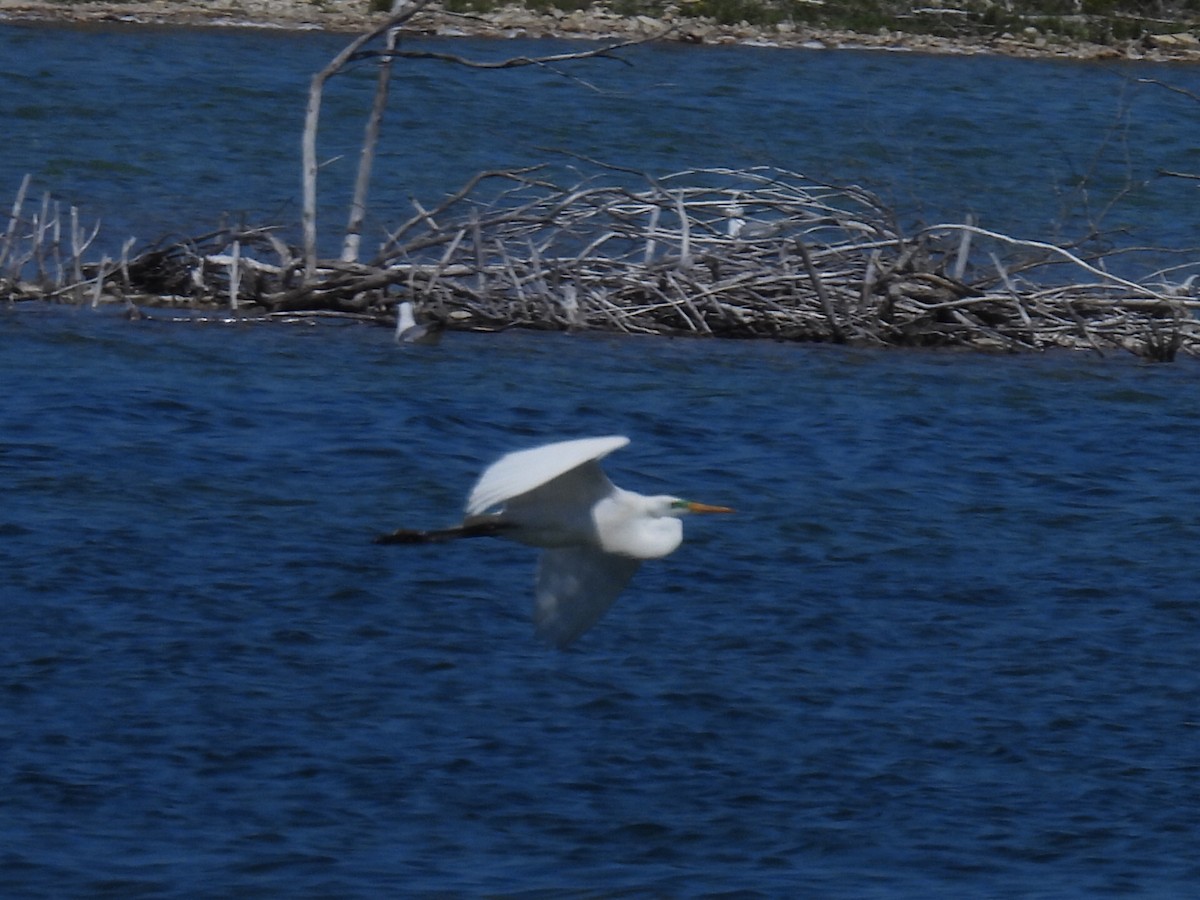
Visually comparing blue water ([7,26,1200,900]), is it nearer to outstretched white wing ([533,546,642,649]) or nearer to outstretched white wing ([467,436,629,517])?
outstretched white wing ([533,546,642,649])

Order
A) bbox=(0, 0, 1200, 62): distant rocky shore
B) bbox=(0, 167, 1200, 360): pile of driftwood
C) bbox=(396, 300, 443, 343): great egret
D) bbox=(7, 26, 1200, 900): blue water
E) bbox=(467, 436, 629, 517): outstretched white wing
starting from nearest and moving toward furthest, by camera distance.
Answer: bbox=(467, 436, 629, 517): outstretched white wing → bbox=(7, 26, 1200, 900): blue water → bbox=(396, 300, 443, 343): great egret → bbox=(0, 167, 1200, 360): pile of driftwood → bbox=(0, 0, 1200, 62): distant rocky shore

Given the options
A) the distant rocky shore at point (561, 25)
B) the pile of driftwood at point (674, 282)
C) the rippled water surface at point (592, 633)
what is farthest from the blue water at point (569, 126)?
the rippled water surface at point (592, 633)

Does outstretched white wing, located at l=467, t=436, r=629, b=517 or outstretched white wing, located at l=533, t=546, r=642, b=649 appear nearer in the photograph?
outstretched white wing, located at l=467, t=436, r=629, b=517

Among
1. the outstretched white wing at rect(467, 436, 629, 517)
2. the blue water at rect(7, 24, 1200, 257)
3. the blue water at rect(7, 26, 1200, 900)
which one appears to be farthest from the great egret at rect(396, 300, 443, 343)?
the outstretched white wing at rect(467, 436, 629, 517)

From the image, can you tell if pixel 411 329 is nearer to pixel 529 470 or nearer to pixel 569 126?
pixel 529 470

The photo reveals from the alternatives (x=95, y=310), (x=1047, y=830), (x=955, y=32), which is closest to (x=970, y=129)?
(x=955, y=32)

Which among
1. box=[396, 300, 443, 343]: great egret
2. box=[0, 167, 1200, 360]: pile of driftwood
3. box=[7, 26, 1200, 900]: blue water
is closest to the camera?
box=[7, 26, 1200, 900]: blue water

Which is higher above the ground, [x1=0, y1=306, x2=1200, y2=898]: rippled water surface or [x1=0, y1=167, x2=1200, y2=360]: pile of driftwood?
[x1=0, y1=167, x2=1200, y2=360]: pile of driftwood

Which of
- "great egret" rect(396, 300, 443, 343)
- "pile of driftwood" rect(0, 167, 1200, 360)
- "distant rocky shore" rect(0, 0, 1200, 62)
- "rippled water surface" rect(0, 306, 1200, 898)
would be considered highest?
"distant rocky shore" rect(0, 0, 1200, 62)

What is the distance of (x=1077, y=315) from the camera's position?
499 inches

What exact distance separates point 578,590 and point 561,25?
23.3 meters

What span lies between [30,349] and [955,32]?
71.8 feet

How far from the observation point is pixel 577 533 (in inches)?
239

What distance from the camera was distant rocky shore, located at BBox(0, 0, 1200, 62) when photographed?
28.5m
